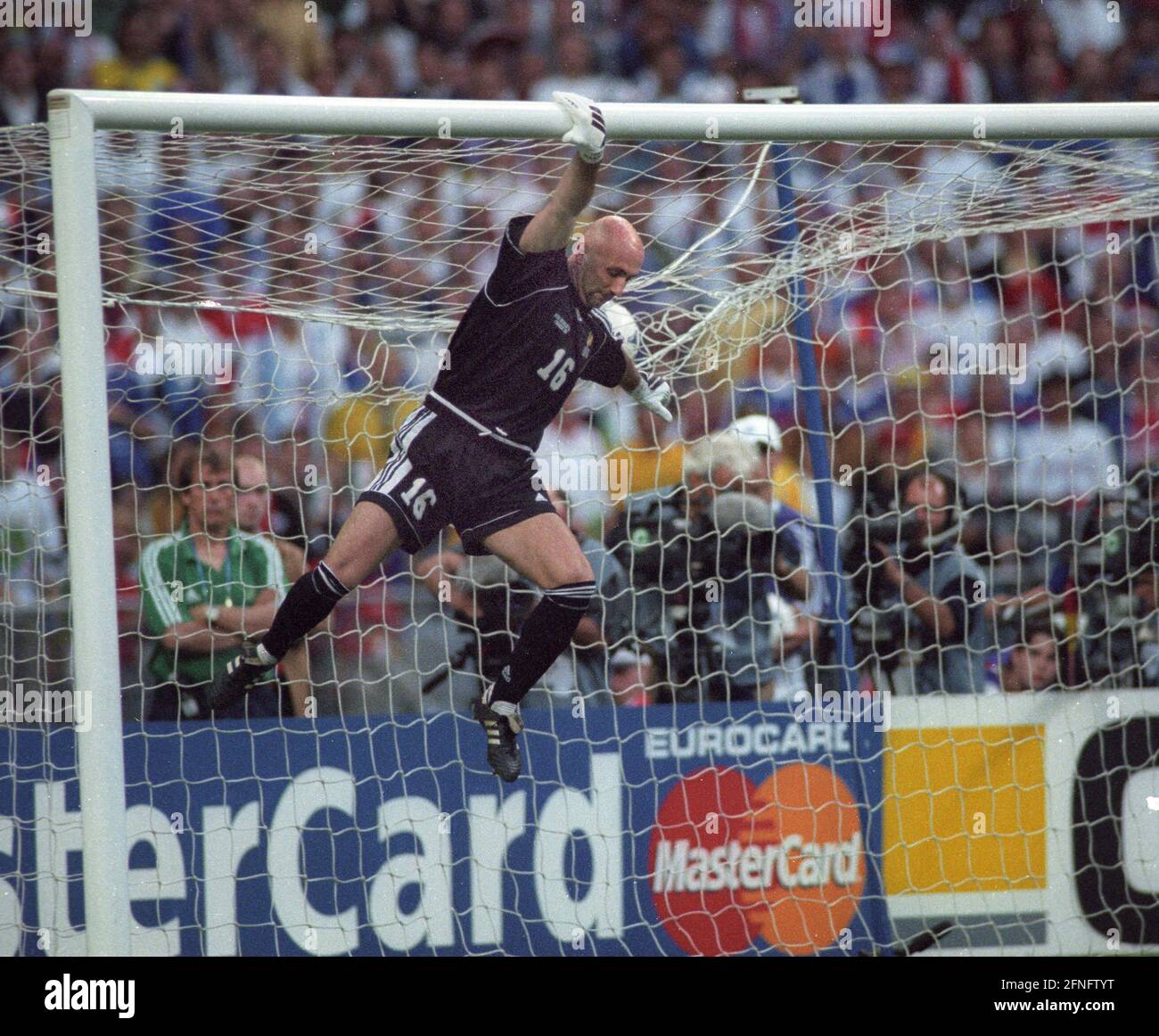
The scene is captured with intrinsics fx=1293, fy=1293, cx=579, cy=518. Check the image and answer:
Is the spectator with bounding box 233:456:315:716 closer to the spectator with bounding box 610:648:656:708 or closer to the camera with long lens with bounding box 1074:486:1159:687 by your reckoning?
the spectator with bounding box 610:648:656:708

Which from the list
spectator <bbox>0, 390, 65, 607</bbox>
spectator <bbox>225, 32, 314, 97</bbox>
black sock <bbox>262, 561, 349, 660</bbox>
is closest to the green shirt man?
spectator <bbox>0, 390, 65, 607</bbox>

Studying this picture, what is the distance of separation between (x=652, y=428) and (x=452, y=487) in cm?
112

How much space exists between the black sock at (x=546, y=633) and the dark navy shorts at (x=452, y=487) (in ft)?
0.69

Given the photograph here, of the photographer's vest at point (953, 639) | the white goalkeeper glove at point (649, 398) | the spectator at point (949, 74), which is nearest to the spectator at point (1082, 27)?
the spectator at point (949, 74)

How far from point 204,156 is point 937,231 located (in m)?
2.19

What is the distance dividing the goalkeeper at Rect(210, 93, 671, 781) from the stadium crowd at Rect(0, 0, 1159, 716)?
1.39ft

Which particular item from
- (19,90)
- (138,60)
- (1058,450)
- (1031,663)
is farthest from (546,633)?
(138,60)

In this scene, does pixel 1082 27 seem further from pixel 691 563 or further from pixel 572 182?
pixel 572 182

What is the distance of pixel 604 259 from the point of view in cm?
318

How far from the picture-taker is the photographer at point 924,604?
4.08 metres

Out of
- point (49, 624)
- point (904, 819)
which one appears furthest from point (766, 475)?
point (49, 624)

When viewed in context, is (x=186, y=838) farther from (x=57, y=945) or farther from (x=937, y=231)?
(x=937, y=231)

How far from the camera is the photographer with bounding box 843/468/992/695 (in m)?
4.08
